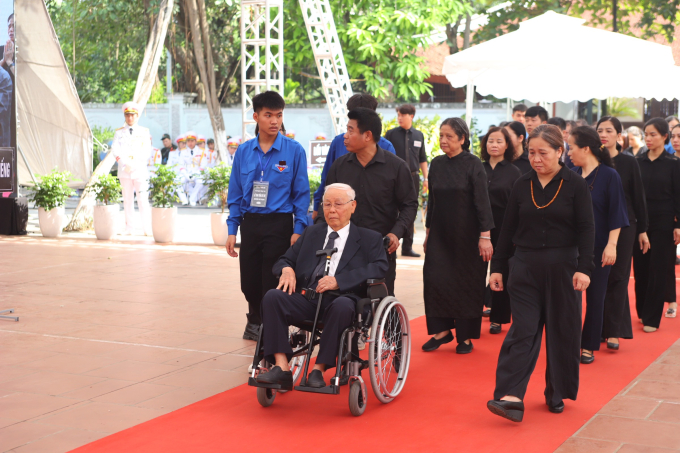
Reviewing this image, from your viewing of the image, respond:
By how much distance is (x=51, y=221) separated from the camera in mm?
11938

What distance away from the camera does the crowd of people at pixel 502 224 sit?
439 cm

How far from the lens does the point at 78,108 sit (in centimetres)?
1388

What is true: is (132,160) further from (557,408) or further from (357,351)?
(557,408)

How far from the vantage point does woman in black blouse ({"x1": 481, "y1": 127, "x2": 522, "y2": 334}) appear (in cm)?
633

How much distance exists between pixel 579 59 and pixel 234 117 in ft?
50.2

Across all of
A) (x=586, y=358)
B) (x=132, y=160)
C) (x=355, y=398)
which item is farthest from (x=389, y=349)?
(x=132, y=160)

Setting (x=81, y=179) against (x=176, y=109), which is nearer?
(x=81, y=179)

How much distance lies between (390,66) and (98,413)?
17.5 metres

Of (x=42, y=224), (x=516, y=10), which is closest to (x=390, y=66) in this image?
(x=516, y=10)

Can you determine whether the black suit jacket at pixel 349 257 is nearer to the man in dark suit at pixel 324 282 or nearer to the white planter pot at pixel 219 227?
the man in dark suit at pixel 324 282

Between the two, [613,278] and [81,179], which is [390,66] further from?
[613,278]

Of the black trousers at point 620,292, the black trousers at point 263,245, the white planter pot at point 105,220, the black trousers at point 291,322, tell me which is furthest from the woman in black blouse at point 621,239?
the white planter pot at point 105,220

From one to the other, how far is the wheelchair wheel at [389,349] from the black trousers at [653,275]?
2710mm

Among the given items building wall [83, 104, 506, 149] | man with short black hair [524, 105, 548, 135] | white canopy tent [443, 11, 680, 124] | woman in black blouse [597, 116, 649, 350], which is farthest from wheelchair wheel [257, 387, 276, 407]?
building wall [83, 104, 506, 149]
